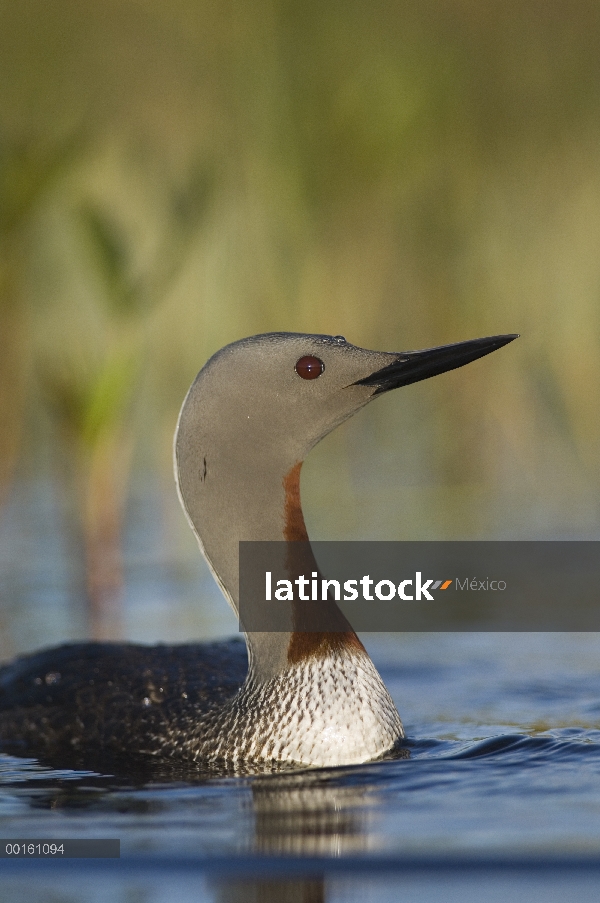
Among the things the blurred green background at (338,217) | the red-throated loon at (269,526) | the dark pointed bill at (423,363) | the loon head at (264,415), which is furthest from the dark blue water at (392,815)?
the blurred green background at (338,217)

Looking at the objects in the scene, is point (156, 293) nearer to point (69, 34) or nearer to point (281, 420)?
point (69, 34)

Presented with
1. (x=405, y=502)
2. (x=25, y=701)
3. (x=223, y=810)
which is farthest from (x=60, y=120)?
(x=223, y=810)

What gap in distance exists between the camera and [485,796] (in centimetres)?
367

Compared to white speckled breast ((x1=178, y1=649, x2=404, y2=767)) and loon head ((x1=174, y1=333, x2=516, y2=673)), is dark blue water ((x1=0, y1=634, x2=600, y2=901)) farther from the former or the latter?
loon head ((x1=174, y1=333, x2=516, y2=673))

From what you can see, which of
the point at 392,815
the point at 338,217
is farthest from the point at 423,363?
the point at 338,217

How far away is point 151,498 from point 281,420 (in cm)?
483

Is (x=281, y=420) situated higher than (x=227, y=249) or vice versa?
(x=227, y=249)

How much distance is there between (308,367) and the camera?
4348 millimetres

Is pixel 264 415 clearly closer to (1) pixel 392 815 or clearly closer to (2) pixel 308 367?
(2) pixel 308 367

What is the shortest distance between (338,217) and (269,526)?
16.0 feet

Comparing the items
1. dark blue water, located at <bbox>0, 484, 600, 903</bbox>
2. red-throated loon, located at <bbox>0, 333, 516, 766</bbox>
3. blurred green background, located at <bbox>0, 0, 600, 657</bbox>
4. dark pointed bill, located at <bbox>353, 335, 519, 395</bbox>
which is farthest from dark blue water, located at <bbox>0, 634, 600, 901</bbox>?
blurred green background, located at <bbox>0, 0, 600, 657</bbox>

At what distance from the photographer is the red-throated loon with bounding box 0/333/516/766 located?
165 inches

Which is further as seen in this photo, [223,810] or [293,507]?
[293,507]

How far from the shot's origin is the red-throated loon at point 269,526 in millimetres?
4203
